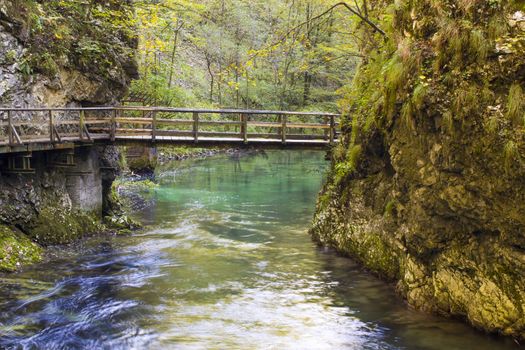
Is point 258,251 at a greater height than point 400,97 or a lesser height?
lesser

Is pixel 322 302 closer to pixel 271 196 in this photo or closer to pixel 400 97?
pixel 400 97

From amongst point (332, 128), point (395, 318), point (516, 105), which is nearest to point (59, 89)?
point (332, 128)

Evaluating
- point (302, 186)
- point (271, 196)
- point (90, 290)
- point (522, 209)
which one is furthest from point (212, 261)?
point (302, 186)

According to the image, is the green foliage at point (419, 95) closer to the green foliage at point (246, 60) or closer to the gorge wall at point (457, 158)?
the gorge wall at point (457, 158)

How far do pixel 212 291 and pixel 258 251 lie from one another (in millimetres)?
3378

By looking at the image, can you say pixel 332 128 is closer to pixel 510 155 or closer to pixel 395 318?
pixel 395 318

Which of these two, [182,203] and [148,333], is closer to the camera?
[148,333]

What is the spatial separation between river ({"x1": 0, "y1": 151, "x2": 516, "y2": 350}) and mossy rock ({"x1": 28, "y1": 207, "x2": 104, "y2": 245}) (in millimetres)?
428

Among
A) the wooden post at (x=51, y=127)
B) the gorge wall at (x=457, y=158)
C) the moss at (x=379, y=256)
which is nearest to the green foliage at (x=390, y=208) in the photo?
the gorge wall at (x=457, y=158)

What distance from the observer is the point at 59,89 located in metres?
15.8

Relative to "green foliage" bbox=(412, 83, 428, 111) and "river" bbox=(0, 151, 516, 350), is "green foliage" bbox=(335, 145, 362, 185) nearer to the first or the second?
"river" bbox=(0, 151, 516, 350)

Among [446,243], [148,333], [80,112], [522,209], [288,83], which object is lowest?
[148,333]

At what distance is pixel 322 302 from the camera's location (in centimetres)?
1058

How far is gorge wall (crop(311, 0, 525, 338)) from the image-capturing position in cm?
808
